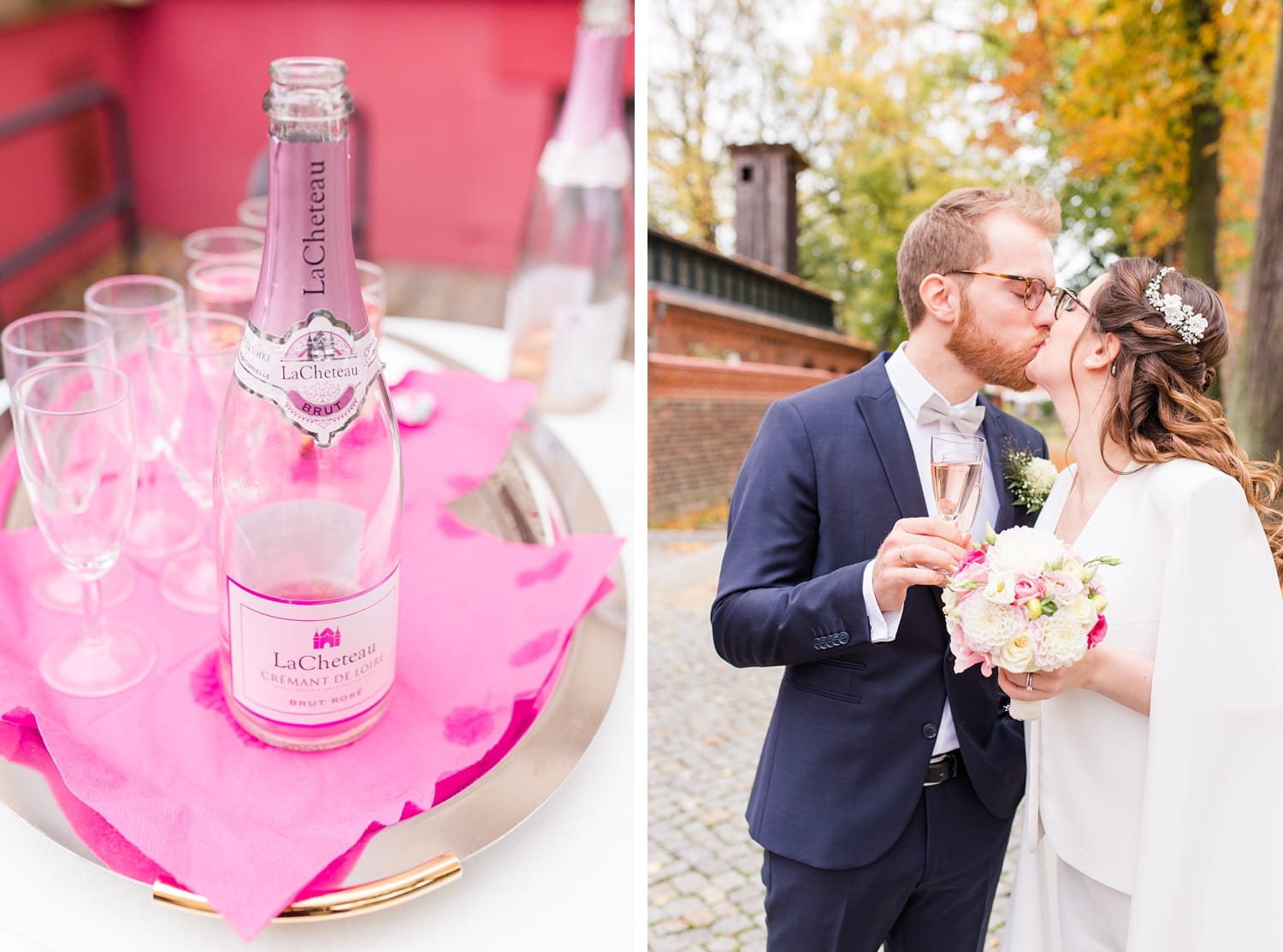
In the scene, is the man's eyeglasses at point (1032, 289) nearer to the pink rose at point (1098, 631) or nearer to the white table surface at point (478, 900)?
the pink rose at point (1098, 631)

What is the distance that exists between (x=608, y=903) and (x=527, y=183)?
11.2 feet

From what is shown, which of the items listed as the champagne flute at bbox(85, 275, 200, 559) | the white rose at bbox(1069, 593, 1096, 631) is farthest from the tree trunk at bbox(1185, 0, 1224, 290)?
the champagne flute at bbox(85, 275, 200, 559)

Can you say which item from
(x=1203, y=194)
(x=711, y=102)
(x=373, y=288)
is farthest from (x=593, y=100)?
(x=711, y=102)

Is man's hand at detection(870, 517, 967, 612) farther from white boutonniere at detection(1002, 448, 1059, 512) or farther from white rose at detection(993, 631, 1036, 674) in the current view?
white boutonniere at detection(1002, 448, 1059, 512)

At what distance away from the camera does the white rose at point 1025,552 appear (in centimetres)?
106

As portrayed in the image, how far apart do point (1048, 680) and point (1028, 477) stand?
390mm

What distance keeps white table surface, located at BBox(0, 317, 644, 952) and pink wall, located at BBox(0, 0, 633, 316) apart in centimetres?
309

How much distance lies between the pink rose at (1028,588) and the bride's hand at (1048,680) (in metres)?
0.12

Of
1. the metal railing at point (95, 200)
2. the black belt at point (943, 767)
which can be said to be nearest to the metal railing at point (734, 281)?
the metal railing at point (95, 200)

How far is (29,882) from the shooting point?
905 mm

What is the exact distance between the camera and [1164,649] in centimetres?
115

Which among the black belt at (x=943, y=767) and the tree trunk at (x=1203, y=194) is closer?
the black belt at (x=943, y=767)

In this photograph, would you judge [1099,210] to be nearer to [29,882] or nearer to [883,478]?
[883,478]

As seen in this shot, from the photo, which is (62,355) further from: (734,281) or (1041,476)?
(734,281)
